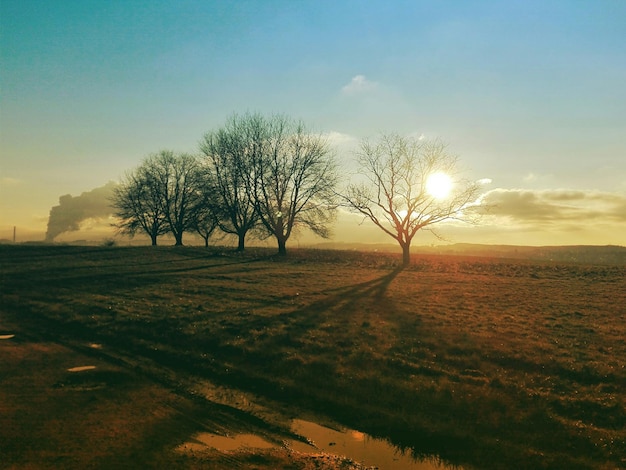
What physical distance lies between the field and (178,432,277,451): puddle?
306 millimetres

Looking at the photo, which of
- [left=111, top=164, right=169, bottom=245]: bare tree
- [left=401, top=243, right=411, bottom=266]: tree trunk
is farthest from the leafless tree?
[left=401, top=243, right=411, bottom=266]: tree trunk

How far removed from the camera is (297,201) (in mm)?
55250

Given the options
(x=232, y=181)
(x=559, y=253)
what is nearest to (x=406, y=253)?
(x=232, y=181)

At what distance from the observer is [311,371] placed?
48.4 feet

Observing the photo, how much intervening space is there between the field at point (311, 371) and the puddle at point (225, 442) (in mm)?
306

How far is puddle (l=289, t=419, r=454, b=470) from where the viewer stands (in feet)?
31.9

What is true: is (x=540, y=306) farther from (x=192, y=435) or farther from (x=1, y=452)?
(x=1, y=452)

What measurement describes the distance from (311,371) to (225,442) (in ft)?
16.9

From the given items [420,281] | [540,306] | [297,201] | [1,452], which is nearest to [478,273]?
[420,281]

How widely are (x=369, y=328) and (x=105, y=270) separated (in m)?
27.1

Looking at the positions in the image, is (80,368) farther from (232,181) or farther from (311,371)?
(232,181)

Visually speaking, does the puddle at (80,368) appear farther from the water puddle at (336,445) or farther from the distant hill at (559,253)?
the distant hill at (559,253)

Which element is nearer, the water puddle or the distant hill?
the water puddle

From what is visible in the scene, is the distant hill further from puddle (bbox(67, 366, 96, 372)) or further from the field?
puddle (bbox(67, 366, 96, 372))
